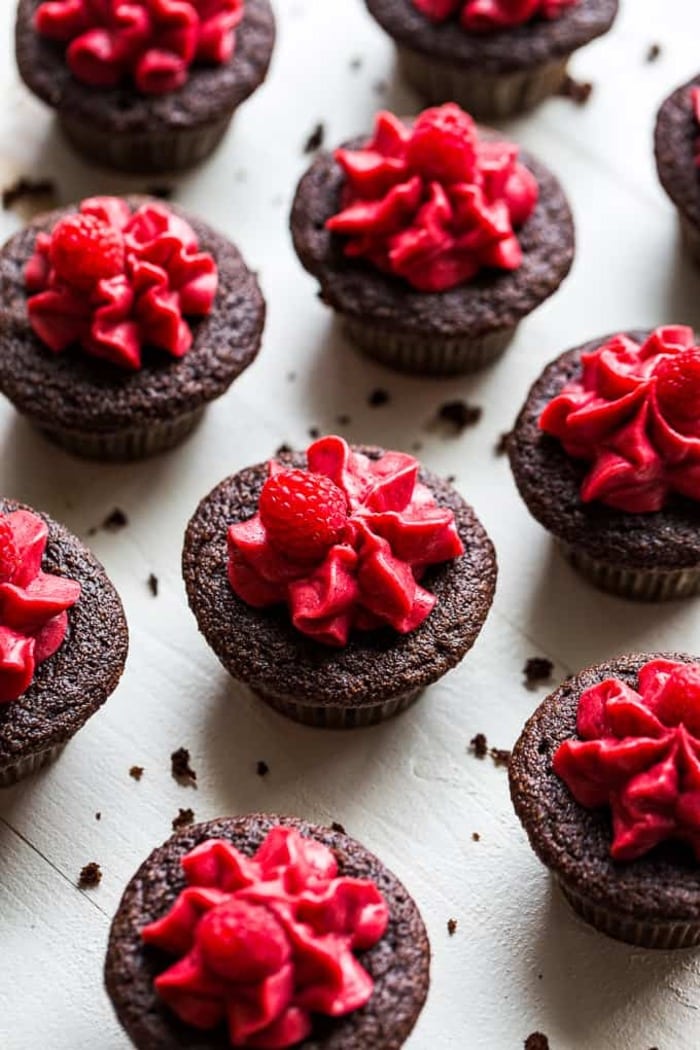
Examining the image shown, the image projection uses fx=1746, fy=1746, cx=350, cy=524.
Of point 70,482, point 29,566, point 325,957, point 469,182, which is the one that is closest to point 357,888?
point 325,957

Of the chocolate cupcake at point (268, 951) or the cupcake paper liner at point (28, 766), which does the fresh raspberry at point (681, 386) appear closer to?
the chocolate cupcake at point (268, 951)

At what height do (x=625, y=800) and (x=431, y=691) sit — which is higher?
(x=625, y=800)

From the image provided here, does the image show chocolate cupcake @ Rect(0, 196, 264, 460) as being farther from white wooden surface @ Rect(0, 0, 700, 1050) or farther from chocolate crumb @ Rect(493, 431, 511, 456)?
chocolate crumb @ Rect(493, 431, 511, 456)

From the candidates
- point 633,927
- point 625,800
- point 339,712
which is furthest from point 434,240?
point 633,927

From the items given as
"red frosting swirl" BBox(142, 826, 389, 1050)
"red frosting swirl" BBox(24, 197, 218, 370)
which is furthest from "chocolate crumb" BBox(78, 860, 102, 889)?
"red frosting swirl" BBox(24, 197, 218, 370)

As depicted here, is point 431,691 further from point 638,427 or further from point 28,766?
point 28,766

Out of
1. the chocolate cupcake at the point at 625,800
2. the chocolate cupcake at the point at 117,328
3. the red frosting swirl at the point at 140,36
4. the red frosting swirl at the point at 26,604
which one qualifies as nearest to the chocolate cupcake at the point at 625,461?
the chocolate cupcake at the point at 625,800
